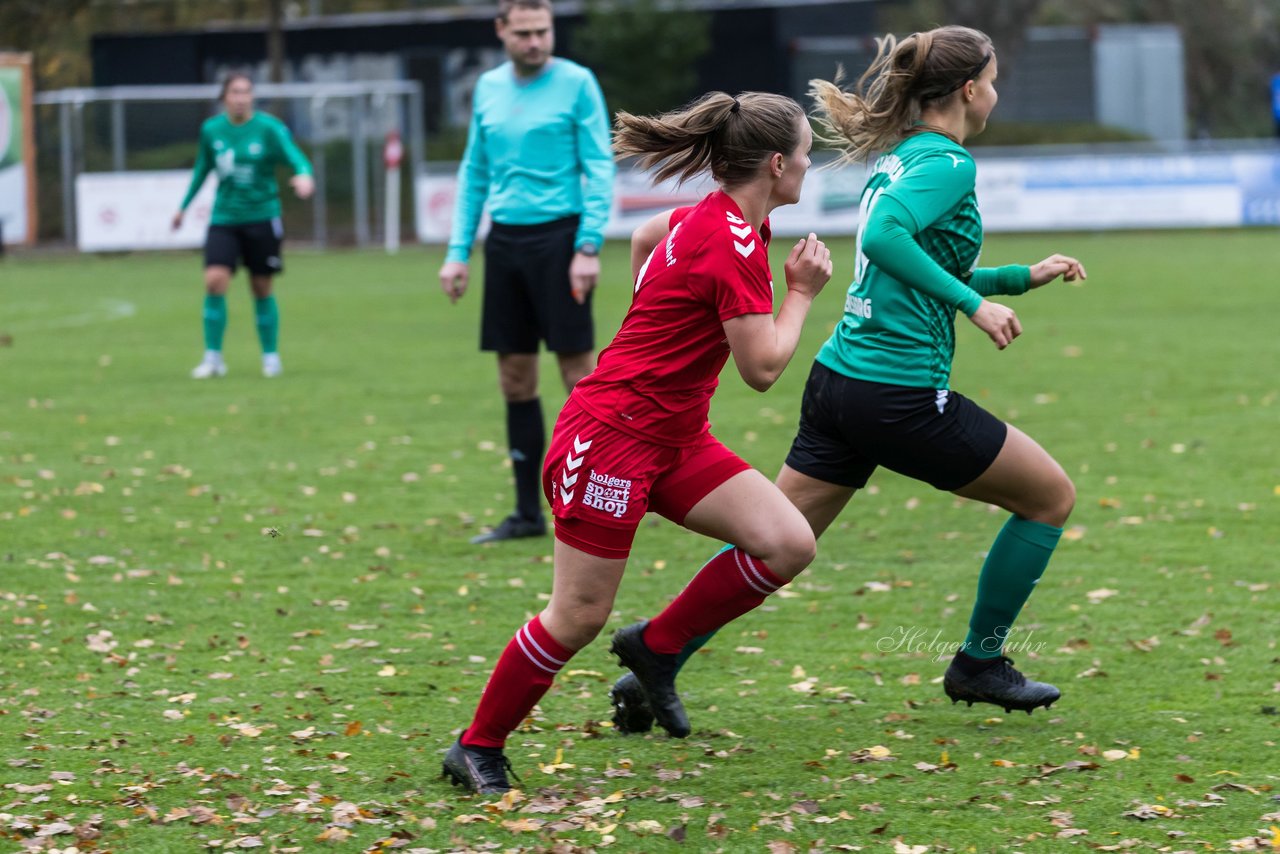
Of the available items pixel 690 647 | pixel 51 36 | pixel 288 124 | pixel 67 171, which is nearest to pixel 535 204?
pixel 690 647

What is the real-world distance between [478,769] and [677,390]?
3.56 ft

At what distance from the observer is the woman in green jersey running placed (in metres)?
4.69

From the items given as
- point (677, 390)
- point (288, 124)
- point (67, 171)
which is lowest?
point (67, 171)

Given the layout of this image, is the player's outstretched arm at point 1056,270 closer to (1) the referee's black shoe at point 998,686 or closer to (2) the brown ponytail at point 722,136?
(2) the brown ponytail at point 722,136

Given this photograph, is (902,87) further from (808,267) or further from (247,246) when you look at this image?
(247,246)

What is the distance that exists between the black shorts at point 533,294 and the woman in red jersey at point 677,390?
10.1 feet

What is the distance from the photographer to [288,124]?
3562 centimetres

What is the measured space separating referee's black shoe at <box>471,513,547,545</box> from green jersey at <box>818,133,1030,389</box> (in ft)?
10.4

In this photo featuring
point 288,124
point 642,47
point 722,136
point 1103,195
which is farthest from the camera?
point 642,47

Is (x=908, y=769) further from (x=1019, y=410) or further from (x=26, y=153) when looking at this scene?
(x=26, y=153)

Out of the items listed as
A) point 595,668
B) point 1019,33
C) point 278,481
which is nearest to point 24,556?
point 278,481

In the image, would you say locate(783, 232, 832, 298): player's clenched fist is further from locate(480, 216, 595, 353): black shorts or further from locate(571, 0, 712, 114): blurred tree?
locate(571, 0, 712, 114): blurred tree

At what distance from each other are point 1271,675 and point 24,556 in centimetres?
499

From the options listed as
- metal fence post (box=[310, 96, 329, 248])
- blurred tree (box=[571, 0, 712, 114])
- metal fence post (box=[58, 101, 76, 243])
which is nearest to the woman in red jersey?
metal fence post (box=[58, 101, 76, 243])
